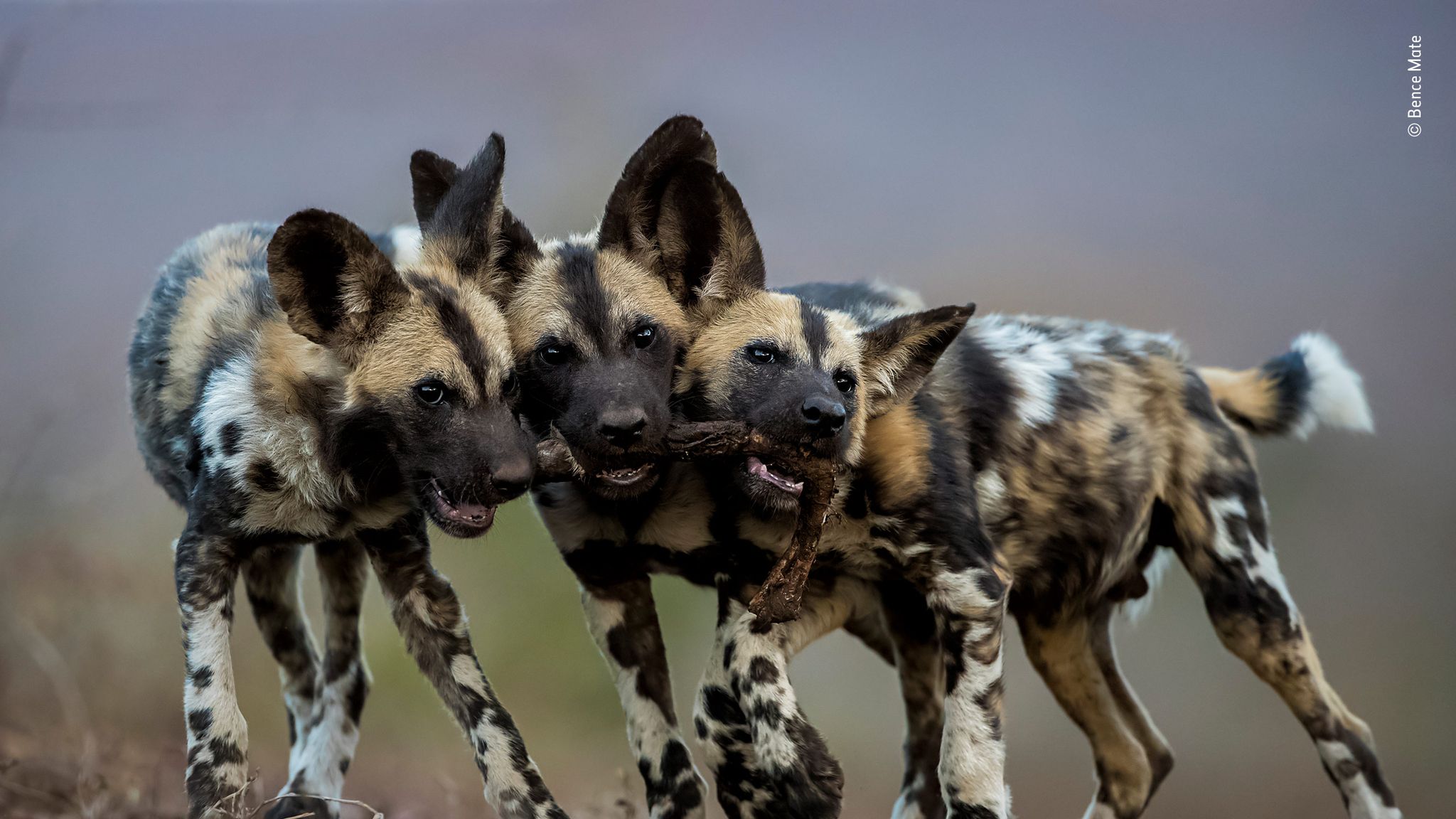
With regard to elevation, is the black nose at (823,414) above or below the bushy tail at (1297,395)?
above

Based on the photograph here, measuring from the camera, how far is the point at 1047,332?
629 centimetres

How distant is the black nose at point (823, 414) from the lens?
182 inches

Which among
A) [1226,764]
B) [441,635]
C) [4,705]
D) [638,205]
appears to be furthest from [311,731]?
[1226,764]

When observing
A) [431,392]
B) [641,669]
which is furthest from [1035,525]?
[431,392]

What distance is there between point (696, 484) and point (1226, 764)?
9230 mm

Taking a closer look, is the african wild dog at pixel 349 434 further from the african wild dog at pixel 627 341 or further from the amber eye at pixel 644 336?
the amber eye at pixel 644 336

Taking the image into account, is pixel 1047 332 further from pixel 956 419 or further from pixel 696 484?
pixel 696 484

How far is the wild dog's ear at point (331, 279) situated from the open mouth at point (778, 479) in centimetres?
129

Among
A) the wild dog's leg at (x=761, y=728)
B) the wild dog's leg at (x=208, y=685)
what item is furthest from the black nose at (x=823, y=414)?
the wild dog's leg at (x=208, y=685)

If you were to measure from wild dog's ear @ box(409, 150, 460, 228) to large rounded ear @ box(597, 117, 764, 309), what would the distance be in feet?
1.97

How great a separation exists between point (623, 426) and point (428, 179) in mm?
1407

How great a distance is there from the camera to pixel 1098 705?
21.0ft

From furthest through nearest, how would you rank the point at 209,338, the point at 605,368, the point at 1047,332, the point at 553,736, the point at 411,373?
the point at 553,736
the point at 1047,332
the point at 209,338
the point at 605,368
the point at 411,373

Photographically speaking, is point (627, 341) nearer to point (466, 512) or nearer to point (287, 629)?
point (466, 512)
